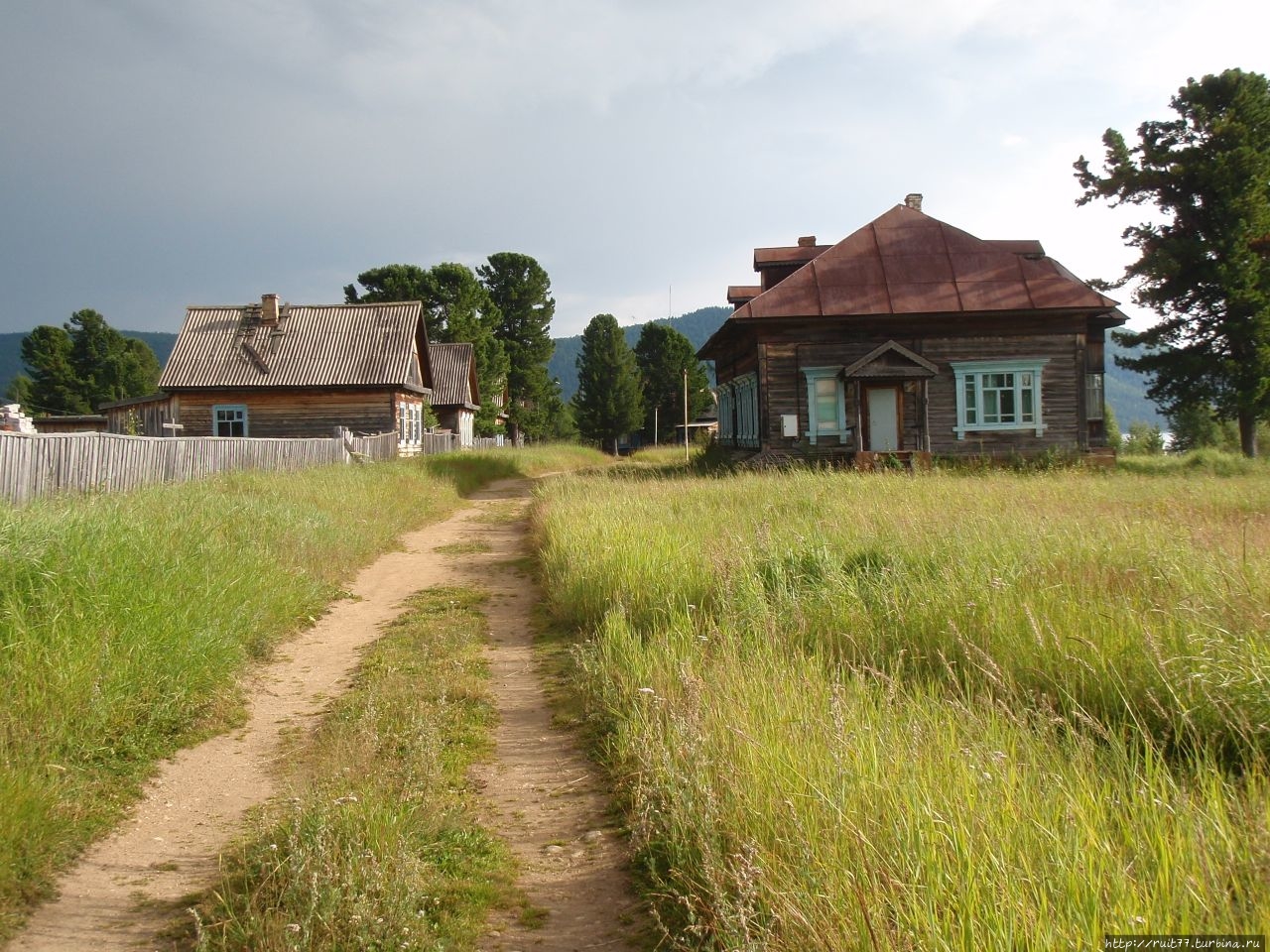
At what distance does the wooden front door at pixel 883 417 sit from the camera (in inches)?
905

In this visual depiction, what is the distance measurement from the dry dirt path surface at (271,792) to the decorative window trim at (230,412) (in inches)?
1122

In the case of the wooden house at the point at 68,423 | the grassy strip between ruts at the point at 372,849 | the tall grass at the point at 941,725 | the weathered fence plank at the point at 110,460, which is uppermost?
the wooden house at the point at 68,423

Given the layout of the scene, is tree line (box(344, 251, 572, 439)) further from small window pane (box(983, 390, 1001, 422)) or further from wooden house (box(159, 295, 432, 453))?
small window pane (box(983, 390, 1001, 422))

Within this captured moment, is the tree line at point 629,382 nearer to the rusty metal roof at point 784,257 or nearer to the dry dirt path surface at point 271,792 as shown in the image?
the rusty metal roof at point 784,257

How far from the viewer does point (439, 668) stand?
667 centimetres

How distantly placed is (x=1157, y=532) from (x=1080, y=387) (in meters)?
17.1

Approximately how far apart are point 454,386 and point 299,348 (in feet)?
53.5

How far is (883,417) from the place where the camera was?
75.6 feet

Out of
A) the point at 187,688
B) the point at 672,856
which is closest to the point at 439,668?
the point at 187,688

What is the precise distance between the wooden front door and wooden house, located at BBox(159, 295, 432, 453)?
59.8 ft

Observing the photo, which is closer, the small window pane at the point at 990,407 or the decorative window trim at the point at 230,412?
the small window pane at the point at 990,407

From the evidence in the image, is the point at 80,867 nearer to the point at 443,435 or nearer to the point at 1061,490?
the point at 1061,490

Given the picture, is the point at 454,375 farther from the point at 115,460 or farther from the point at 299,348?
the point at 115,460

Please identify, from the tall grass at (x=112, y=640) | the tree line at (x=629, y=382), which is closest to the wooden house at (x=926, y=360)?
the tall grass at (x=112, y=640)
